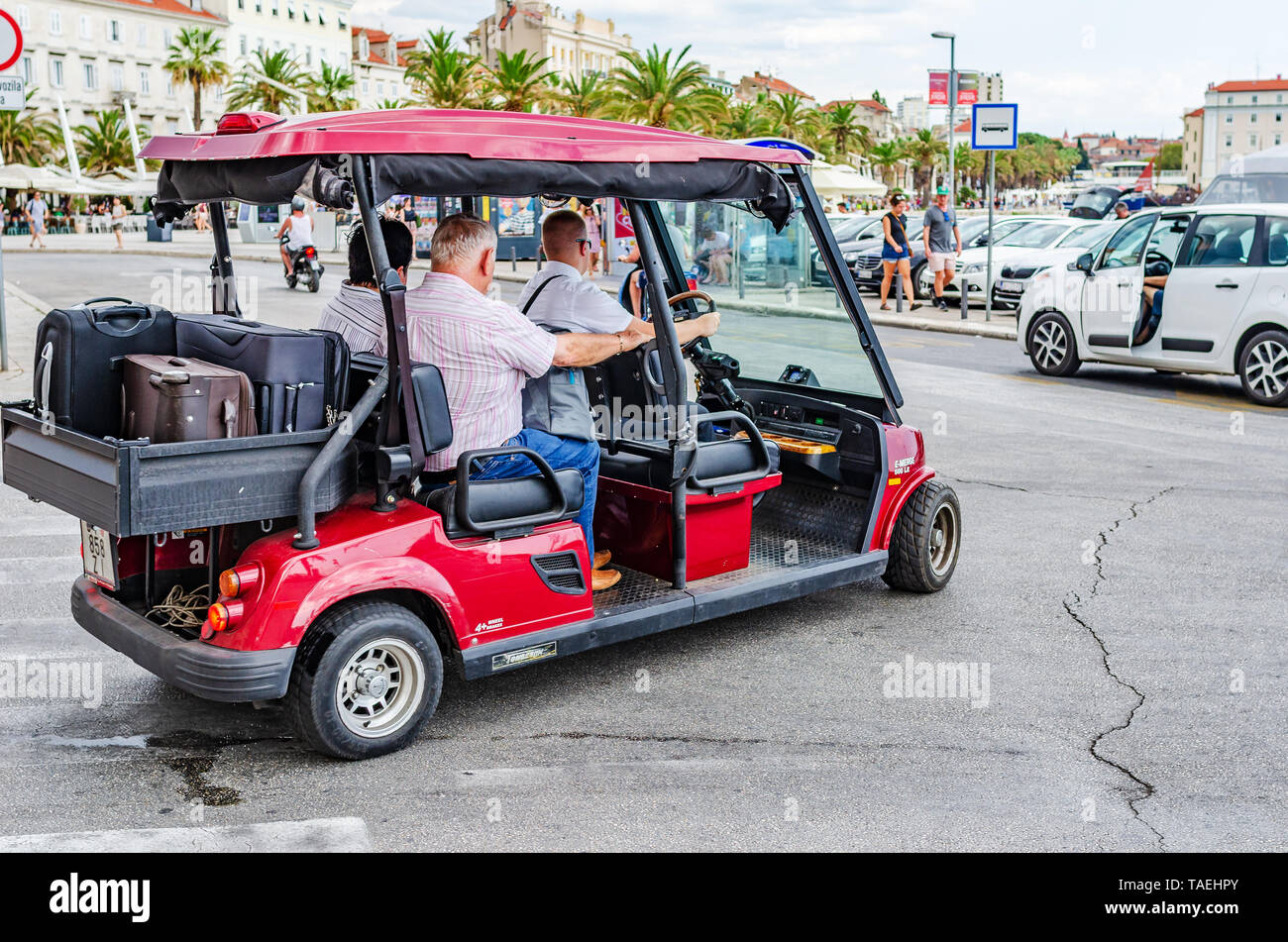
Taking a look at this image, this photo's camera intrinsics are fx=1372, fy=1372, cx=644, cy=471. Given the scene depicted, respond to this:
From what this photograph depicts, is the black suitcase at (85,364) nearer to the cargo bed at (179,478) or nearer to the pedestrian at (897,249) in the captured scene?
the cargo bed at (179,478)

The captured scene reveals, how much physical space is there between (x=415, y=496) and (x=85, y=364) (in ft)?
3.65

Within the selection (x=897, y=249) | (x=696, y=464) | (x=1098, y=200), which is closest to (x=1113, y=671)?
(x=696, y=464)

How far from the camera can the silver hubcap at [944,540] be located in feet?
20.7

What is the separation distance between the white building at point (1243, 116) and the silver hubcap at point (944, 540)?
628 ft

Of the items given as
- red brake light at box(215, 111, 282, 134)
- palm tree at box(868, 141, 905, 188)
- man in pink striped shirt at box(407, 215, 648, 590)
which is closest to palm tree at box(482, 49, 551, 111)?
red brake light at box(215, 111, 282, 134)

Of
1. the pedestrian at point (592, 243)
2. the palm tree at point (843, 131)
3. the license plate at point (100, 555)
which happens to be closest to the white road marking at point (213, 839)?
the license plate at point (100, 555)

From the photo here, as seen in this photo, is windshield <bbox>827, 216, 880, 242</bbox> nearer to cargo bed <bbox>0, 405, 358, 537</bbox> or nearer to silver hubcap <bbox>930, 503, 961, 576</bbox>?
silver hubcap <bbox>930, 503, 961, 576</bbox>

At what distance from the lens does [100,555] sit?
4645 millimetres

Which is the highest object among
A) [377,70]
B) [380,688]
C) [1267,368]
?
[377,70]

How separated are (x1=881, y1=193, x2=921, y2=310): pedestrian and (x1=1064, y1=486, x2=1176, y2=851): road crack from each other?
38.6ft

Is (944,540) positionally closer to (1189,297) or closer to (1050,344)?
(1189,297)

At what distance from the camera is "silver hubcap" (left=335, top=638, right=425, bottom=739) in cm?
429
